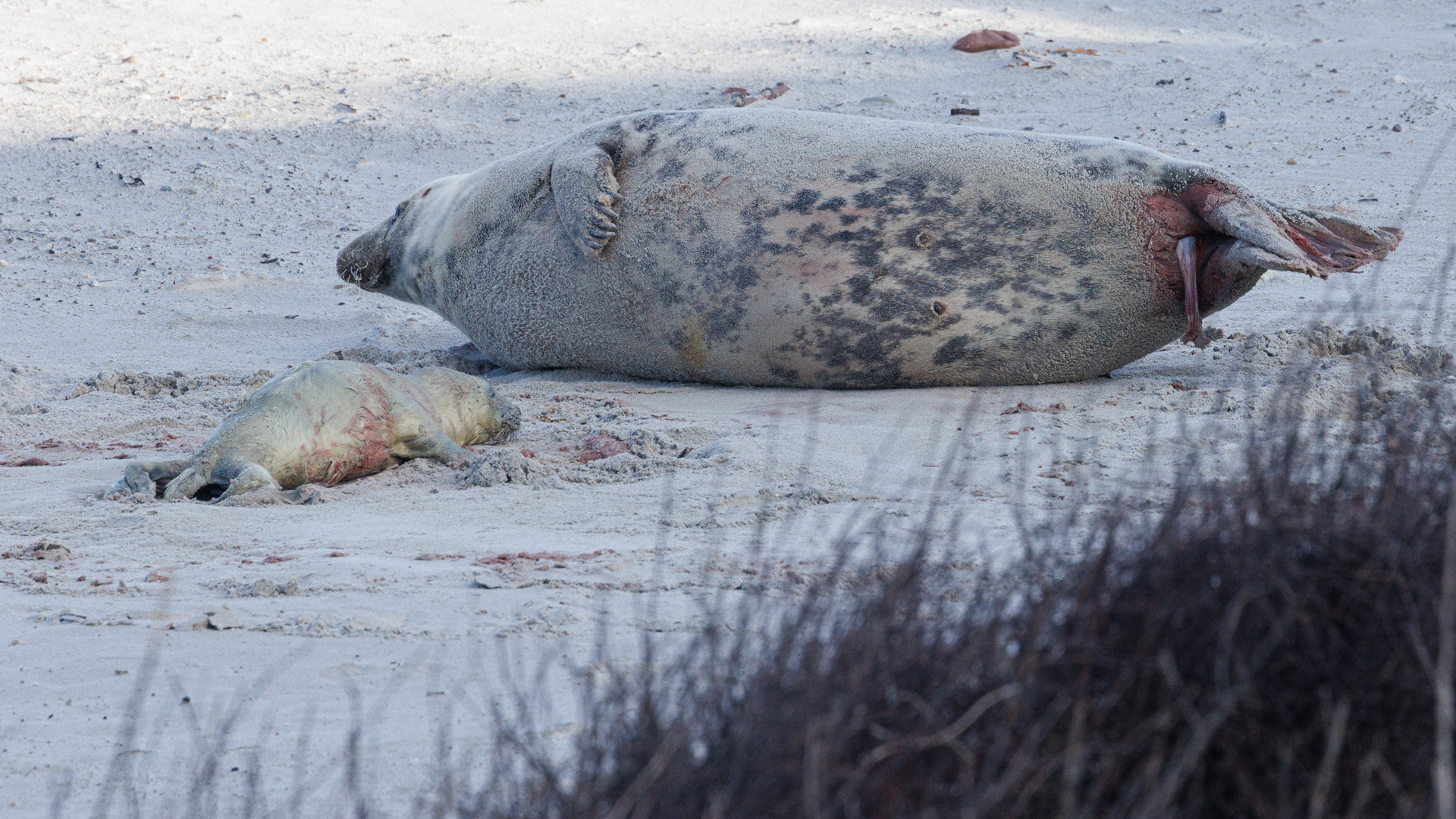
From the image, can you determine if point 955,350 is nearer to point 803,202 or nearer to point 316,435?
point 803,202

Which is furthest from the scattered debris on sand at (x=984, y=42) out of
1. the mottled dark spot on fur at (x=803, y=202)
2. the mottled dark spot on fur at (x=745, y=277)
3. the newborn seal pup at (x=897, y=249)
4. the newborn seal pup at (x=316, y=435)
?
the newborn seal pup at (x=316, y=435)

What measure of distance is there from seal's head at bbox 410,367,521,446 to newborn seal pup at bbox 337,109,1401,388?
84 cm

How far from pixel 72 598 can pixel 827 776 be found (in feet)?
6.63

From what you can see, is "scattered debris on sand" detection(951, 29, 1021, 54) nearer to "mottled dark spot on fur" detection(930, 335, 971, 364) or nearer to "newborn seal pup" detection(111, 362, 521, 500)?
"mottled dark spot on fur" detection(930, 335, 971, 364)

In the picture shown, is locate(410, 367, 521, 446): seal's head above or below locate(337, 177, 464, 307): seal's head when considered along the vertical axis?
below

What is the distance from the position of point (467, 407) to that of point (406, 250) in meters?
1.96

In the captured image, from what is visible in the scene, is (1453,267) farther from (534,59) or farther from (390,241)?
(534,59)

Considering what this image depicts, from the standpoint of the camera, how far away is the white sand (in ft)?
7.71

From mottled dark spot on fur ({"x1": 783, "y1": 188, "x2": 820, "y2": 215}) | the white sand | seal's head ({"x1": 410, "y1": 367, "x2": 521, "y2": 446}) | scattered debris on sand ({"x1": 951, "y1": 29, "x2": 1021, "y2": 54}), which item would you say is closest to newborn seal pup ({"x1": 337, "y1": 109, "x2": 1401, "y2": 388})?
mottled dark spot on fur ({"x1": 783, "y1": 188, "x2": 820, "y2": 215})

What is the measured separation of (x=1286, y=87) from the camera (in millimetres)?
9688

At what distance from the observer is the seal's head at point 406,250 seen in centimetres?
A: 585

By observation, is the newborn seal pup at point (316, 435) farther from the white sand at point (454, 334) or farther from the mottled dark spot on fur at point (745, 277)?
the mottled dark spot on fur at point (745, 277)

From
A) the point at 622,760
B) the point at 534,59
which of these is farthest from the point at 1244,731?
the point at 534,59

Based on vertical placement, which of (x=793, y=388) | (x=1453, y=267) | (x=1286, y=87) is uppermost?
(x=1286, y=87)
